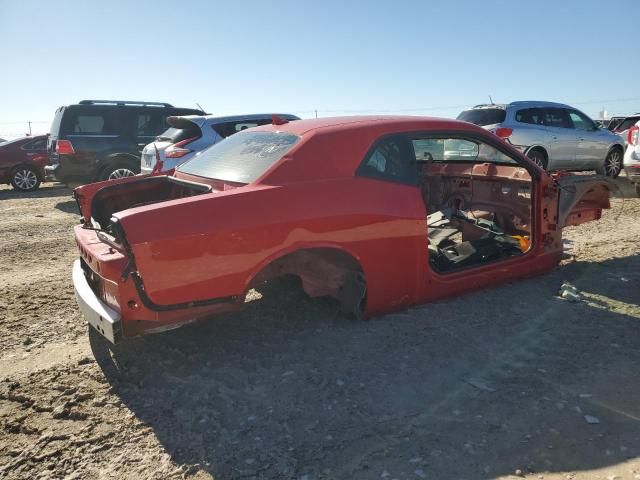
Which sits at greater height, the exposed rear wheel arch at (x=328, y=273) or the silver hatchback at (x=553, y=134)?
the silver hatchback at (x=553, y=134)

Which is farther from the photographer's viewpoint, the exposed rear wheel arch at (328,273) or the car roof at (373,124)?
the car roof at (373,124)

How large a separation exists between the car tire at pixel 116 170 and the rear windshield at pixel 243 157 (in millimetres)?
7020

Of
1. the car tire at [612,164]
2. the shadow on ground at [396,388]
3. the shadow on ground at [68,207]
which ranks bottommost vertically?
the shadow on ground at [396,388]

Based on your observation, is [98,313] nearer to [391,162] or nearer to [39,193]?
[391,162]

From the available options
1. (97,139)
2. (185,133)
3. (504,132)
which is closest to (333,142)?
(185,133)

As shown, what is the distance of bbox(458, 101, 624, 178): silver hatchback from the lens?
407 inches

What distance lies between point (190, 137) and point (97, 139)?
317 centimetres

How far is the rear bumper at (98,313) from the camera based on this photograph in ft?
9.29

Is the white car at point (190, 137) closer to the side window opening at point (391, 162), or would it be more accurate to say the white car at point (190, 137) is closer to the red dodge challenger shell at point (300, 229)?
the red dodge challenger shell at point (300, 229)

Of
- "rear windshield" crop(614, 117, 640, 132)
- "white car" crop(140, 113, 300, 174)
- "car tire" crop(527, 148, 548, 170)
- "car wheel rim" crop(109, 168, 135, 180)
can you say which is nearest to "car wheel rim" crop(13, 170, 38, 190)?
"car wheel rim" crop(109, 168, 135, 180)

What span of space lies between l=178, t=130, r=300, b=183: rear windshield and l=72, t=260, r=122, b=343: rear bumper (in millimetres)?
1121

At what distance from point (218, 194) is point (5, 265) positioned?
3.90 meters

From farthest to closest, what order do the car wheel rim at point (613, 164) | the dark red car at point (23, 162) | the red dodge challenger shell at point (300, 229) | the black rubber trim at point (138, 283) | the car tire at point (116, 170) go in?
the dark red car at point (23, 162), the car wheel rim at point (613, 164), the car tire at point (116, 170), the red dodge challenger shell at point (300, 229), the black rubber trim at point (138, 283)

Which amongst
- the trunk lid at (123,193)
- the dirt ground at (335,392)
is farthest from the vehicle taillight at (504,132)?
the trunk lid at (123,193)
